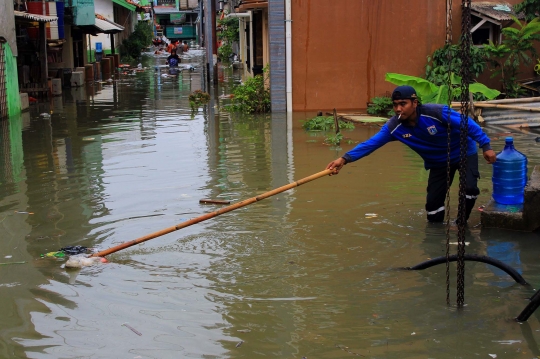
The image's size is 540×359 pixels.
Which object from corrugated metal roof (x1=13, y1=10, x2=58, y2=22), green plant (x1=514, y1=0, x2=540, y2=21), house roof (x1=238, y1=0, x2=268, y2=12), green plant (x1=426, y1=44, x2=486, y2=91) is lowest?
green plant (x1=426, y1=44, x2=486, y2=91)

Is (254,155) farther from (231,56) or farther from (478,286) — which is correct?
(231,56)

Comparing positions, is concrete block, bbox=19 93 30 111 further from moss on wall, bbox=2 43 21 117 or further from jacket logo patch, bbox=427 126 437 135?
jacket logo patch, bbox=427 126 437 135

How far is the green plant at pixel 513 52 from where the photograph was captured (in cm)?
1578

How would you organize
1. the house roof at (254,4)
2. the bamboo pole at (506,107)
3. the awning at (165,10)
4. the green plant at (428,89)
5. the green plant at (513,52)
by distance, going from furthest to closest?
the awning at (165,10) → the house roof at (254,4) → the green plant at (513,52) → the bamboo pole at (506,107) → the green plant at (428,89)

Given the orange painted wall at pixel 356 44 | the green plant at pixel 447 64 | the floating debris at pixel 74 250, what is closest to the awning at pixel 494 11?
the orange painted wall at pixel 356 44

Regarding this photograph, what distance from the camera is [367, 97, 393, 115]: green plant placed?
1611 cm

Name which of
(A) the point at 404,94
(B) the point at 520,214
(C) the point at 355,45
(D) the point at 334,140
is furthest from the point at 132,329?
(C) the point at 355,45

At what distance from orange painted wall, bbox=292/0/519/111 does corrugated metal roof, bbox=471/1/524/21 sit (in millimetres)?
428

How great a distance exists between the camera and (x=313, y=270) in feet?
19.6

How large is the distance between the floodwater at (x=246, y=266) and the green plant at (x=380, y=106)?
4446mm

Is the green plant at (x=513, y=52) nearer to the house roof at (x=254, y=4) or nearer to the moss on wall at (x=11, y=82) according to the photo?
the house roof at (x=254, y=4)

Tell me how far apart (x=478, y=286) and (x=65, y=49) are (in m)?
25.7

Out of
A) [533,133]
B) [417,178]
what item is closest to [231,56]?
[533,133]

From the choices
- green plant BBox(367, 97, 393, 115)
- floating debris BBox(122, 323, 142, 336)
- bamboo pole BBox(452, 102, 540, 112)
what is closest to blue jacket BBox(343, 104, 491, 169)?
floating debris BBox(122, 323, 142, 336)
